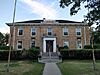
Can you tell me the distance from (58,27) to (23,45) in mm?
8155

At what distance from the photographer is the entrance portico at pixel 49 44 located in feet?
138

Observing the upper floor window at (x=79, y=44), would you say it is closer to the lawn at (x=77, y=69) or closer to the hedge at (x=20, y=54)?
the hedge at (x=20, y=54)

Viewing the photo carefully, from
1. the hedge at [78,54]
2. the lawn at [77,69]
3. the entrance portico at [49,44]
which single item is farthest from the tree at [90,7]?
the entrance portico at [49,44]

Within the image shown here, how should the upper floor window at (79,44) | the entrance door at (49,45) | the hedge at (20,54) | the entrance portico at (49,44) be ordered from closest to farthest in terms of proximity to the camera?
the hedge at (20,54), the entrance portico at (49,44), the entrance door at (49,45), the upper floor window at (79,44)

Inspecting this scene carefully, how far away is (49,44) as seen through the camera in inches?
1684

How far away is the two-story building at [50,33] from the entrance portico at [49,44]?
4.32 feet

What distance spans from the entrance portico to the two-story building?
4.32 feet

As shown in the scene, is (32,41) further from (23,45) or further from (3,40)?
(3,40)

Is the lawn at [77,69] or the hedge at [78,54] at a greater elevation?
the hedge at [78,54]

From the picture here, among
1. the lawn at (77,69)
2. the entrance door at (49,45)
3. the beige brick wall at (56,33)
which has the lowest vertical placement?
the lawn at (77,69)

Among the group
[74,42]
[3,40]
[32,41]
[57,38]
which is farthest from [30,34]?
[3,40]

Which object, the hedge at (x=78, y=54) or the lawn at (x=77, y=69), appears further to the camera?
the hedge at (x=78, y=54)

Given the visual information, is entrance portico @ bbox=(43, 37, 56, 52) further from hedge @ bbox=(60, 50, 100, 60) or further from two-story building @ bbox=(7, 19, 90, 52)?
hedge @ bbox=(60, 50, 100, 60)

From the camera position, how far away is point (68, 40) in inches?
1720
